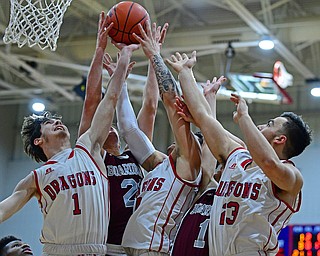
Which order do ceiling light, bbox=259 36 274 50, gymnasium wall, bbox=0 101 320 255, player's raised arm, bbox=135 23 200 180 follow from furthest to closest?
gymnasium wall, bbox=0 101 320 255, ceiling light, bbox=259 36 274 50, player's raised arm, bbox=135 23 200 180

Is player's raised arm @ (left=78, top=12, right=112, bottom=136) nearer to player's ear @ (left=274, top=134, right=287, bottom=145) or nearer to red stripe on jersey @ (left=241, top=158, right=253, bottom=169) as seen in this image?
red stripe on jersey @ (left=241, top=158, right=253, bottom=169)

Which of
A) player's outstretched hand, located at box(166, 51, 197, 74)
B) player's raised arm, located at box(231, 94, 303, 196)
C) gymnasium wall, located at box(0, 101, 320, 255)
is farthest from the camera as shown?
gymnasium wall, located at box(0, 101, 320, 255)

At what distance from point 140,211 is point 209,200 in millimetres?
490

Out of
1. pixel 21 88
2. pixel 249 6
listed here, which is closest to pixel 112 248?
pixel 249 6

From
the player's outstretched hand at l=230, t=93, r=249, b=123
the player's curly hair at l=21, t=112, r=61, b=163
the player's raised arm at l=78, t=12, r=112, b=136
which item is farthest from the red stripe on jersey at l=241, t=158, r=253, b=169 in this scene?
the player's curly hair at l=21, t=112, r=61, b=163

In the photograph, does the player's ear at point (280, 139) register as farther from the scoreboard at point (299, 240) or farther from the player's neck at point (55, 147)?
the scoreboard at point (299, 240)

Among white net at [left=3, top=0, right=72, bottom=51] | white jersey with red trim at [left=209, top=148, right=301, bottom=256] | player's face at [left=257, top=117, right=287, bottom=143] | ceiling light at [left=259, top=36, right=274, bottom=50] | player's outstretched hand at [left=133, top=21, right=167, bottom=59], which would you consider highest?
ceiling light at [left=259, top=36, right=274, bottom=50]

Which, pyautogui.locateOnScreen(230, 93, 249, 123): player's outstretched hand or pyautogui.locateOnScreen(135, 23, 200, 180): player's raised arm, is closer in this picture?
pyautogui.locateOnScreen(230, 93, 249, 123): player's outstretched hand

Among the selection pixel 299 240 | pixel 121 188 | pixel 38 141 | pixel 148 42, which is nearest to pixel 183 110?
pixel 148 42

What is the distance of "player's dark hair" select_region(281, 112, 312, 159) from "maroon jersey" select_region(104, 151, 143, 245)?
3.99 feet

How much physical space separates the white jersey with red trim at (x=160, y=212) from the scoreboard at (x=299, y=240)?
20.3 feet

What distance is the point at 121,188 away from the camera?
5020 mm

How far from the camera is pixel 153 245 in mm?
4566

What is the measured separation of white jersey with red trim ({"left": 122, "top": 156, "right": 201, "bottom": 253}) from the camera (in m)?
4.60
